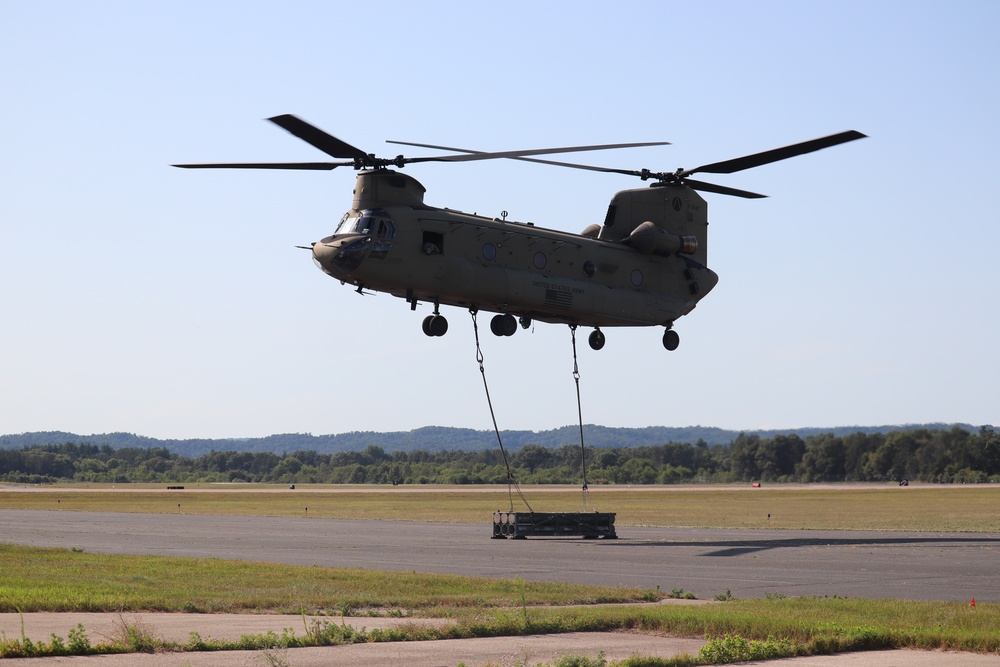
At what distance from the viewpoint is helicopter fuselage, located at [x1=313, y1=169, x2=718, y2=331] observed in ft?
108

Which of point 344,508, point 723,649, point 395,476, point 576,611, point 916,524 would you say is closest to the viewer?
point 723,649

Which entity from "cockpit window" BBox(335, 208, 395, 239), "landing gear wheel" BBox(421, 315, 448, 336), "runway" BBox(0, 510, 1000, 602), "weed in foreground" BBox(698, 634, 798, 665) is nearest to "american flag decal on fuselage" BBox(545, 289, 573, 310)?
"landing gear wheel" BBox(421, 315, 448, 336)

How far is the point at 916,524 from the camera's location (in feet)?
176

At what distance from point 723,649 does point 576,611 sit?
5.13 meters

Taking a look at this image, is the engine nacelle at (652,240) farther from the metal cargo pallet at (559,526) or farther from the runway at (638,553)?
the metal cargo pallet at (559,526)

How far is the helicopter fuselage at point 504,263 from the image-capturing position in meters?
33.0

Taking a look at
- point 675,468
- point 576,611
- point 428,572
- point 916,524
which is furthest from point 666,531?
point 675,468

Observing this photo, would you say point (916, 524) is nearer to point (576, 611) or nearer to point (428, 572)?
point (428, 572)

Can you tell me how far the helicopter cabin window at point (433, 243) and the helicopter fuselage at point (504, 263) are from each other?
39mm

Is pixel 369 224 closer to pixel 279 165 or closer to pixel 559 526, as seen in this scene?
pixel 279 165

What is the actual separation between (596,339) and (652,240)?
3.78 meters

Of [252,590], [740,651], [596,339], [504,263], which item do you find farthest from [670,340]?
[740,651]

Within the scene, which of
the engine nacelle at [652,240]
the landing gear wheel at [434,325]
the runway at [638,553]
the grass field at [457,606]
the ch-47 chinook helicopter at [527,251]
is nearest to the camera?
the grass field at [457,606]

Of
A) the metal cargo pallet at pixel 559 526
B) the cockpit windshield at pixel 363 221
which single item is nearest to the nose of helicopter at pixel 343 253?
the cockpit windshield at pixel 363 221
